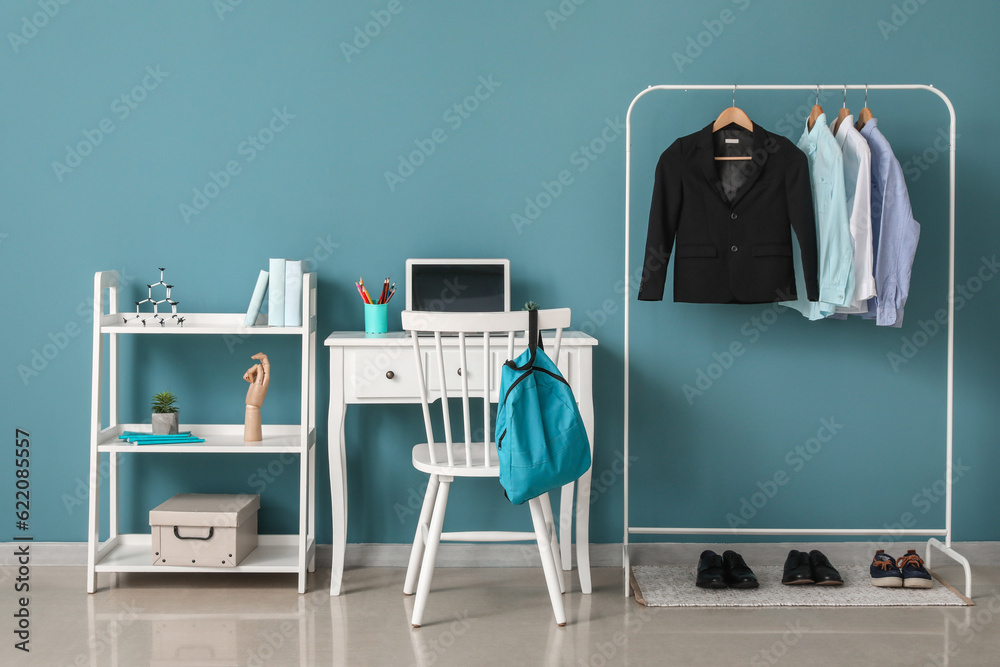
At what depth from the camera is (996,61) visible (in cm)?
283

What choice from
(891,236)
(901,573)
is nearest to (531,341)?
(891,236)

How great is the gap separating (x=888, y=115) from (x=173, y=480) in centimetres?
288

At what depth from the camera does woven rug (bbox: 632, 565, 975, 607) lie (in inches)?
98.7

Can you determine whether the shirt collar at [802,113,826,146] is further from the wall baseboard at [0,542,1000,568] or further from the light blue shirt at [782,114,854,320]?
the wall baseboard at [0,542,1000,568]

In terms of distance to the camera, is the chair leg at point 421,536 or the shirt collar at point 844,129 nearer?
the chair leg at point 421,536

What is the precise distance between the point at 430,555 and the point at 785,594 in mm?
1178

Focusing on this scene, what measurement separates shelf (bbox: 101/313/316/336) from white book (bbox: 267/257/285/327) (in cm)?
3

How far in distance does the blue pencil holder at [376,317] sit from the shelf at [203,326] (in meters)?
0.19

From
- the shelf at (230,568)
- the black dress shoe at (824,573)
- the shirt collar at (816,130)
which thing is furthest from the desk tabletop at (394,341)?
the black dress shoe at (824,573)

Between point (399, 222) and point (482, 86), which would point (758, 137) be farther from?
point (399, 222)

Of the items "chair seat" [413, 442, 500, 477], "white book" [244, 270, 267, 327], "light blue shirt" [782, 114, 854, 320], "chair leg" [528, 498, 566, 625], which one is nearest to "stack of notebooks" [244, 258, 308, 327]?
"white book" [244, 270, 267, 327]

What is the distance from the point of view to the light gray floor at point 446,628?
7.00ft

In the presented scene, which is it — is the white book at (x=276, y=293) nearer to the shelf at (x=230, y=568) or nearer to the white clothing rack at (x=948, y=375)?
the shelf at (x=230, y=568)

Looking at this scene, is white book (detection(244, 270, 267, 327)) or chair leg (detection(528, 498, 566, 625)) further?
white book (detection(244, 270, 267, 327))
